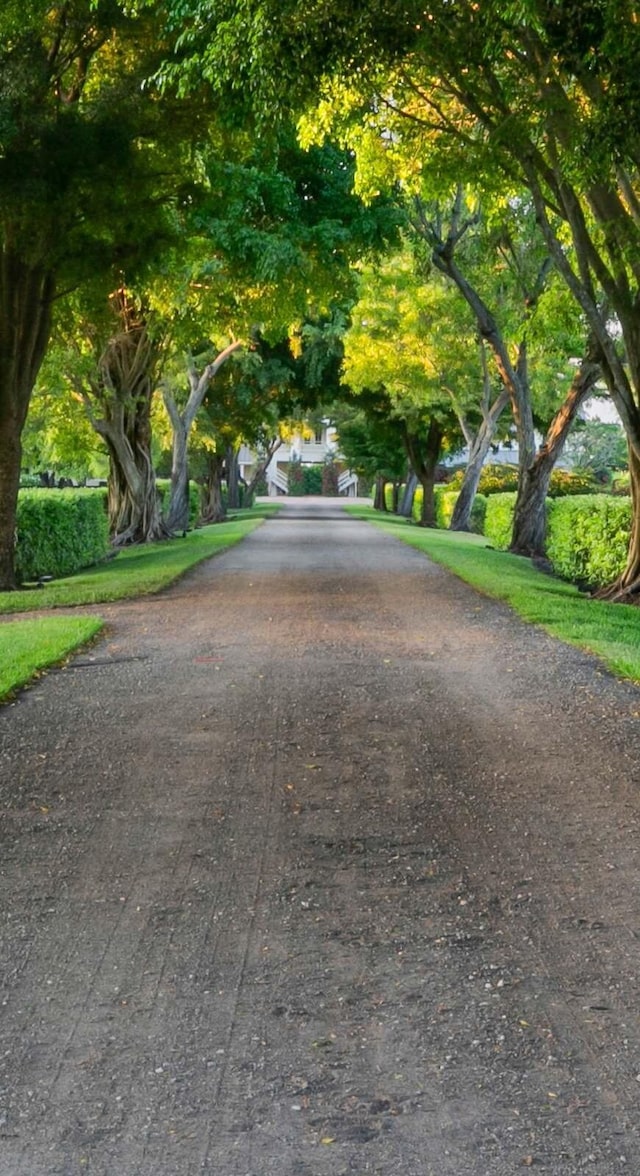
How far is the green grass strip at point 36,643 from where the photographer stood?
10234mm

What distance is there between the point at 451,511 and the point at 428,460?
3401 mm

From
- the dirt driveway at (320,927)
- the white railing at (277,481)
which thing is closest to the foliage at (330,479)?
the white railing at (277,481)

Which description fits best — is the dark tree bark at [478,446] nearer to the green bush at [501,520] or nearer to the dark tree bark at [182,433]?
the green bush at [501,520]

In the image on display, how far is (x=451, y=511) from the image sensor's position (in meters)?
45.5

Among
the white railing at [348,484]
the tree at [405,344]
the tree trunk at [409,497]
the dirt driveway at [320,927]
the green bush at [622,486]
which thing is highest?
the tree at [405,344]

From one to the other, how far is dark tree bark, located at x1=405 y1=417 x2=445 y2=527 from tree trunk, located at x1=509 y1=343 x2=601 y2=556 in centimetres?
1838

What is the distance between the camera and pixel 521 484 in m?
28.0

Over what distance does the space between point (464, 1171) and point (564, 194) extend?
13.6 metres

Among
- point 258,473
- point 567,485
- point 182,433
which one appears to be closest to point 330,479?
point 258,473

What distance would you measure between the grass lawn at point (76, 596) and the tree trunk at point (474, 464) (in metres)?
10.2

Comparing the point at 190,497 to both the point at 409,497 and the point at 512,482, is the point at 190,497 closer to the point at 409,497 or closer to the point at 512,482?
the point at 409,497

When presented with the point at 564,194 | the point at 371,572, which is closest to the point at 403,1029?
the point at 564,194

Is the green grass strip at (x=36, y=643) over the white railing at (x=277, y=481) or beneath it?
over

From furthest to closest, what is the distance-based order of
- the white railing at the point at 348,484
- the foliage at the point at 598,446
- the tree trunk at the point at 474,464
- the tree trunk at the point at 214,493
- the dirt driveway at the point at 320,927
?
1. the white railing at the point at 348,484
2. the foliage at the point at 598,446
3. the tree trunk at the point at 214,493
4. the tree trunk at the point at 474,464
5. the dirt driveway at the point at 320,927
